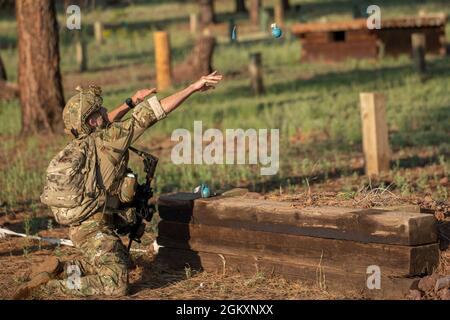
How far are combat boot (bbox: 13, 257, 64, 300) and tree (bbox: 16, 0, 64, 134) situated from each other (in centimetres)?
976

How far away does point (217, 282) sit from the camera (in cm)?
881

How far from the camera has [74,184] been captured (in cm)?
850

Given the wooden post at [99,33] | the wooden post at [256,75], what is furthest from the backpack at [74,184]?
the wooden post at [99,33]

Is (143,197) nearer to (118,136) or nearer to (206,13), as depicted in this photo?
(118,136)

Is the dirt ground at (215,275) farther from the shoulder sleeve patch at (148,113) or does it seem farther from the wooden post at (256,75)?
the wooden post at (256,75)

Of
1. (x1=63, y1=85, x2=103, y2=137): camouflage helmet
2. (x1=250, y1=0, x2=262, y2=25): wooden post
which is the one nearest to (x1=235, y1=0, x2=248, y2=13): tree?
(x1=250, y1=0, x2=262, y2=25): wooden post

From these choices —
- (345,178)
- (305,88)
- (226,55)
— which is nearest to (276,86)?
(305,88)

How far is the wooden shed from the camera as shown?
88.8 feet

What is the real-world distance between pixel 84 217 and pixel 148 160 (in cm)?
71

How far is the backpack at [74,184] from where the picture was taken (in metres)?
Answer: 8.49

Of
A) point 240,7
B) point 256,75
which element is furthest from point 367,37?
point 240,7

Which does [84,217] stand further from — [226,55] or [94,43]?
[94,43]

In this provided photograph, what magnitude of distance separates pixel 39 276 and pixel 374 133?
628 centimetres

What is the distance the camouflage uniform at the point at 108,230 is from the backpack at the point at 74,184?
9cm
